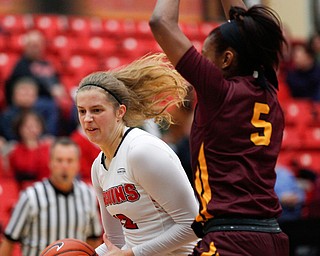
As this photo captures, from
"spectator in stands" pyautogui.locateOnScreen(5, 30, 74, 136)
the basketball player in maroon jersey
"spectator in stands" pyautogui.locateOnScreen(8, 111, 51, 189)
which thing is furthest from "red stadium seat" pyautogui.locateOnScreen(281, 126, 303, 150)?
the basketball player in maroon jersey

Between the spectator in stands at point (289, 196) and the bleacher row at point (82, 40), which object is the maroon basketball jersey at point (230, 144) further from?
the bleacher row at point (82, 40)

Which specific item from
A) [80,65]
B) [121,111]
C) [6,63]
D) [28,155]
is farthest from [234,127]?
[80,65]

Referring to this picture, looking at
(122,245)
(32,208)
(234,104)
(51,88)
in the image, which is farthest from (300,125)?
(234,104)

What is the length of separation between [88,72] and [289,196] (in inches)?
163

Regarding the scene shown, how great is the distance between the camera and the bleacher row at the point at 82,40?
11.6m

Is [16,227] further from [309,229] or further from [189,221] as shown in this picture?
[309,229]

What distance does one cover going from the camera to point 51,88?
9.68 m

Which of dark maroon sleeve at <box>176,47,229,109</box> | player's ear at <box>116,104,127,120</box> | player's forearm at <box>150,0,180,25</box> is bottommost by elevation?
dark maroon sleeve at <box>176,47,229,109</box>

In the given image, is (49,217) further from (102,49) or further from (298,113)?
(102,49)

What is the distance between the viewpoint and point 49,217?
594cm

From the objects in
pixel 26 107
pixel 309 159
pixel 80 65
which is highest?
pixel 80 65

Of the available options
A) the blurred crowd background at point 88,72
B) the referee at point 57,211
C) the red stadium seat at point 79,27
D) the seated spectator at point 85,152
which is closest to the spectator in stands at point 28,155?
the blurred crowd background at point 88,72

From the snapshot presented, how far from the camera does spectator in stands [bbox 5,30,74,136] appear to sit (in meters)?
9.42

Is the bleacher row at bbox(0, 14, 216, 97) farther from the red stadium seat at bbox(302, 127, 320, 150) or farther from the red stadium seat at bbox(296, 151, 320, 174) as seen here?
the red stadium seat at bbox(296, 151, 320, 174)
